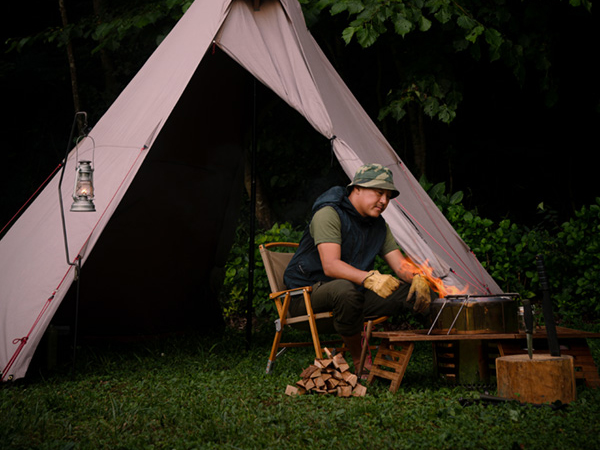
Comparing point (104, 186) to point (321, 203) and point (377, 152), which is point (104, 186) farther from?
point (377, 152)

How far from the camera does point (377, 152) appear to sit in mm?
3912

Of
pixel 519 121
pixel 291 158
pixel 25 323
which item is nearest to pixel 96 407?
pixel 25 323

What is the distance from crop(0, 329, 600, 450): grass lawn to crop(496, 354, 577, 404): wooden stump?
0.23 ft

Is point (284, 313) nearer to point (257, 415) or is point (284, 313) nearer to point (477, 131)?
point (257, 415)

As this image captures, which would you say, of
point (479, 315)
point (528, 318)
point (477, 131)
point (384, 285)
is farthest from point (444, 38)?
point (528, 318)

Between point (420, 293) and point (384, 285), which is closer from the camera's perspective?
point (384, 285)

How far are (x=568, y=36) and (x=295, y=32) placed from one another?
2.83 m

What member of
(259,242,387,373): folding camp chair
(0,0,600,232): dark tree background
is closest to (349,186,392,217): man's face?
(259,242,387,373): folding camp chair

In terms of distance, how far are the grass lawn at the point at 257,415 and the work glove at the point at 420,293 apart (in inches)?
14.0

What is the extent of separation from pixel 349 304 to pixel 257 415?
791 mm

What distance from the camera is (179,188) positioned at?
4.54m

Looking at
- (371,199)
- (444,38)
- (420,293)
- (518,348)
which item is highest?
(444,38)

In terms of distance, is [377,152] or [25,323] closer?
[25,323]

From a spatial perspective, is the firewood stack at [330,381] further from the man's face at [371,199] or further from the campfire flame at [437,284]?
the man's face at [371,199]
